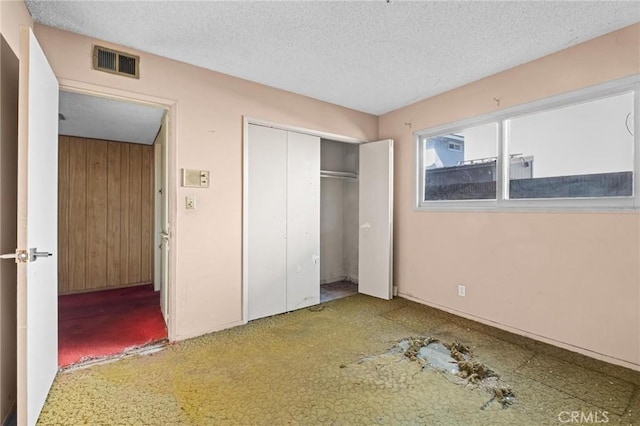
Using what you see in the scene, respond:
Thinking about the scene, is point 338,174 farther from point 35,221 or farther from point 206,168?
point 35,221

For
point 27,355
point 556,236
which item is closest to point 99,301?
point 27,355

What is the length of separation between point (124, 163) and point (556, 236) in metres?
5.56

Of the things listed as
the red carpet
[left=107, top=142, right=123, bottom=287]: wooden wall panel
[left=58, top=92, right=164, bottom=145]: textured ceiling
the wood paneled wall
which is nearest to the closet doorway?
the red carpet

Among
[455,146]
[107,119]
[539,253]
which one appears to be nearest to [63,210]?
[107,119]

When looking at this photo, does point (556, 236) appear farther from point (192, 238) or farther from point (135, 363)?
point (135, 363)

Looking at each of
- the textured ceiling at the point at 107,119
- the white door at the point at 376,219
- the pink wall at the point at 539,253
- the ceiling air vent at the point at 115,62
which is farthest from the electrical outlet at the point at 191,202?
the pink wall at the point at 539,253

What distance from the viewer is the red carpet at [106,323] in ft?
8.62

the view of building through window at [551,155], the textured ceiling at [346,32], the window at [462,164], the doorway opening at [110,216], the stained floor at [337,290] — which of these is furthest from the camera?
the stained floor at [337,290]

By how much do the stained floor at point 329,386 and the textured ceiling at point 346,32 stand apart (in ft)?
8.27

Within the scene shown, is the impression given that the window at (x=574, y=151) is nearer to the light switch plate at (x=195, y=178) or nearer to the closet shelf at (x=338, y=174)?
the closet shelf at (x=338, y=174)

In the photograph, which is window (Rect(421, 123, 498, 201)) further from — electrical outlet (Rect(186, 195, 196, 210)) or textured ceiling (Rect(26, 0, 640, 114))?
electrical outlet (Rect(186, 195, 196, 210))

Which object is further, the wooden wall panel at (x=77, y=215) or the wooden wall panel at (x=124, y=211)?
the wooden wall panel at (x=124, y=211)

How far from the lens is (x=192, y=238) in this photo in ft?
9.38

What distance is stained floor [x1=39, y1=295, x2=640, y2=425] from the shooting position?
180 cm
